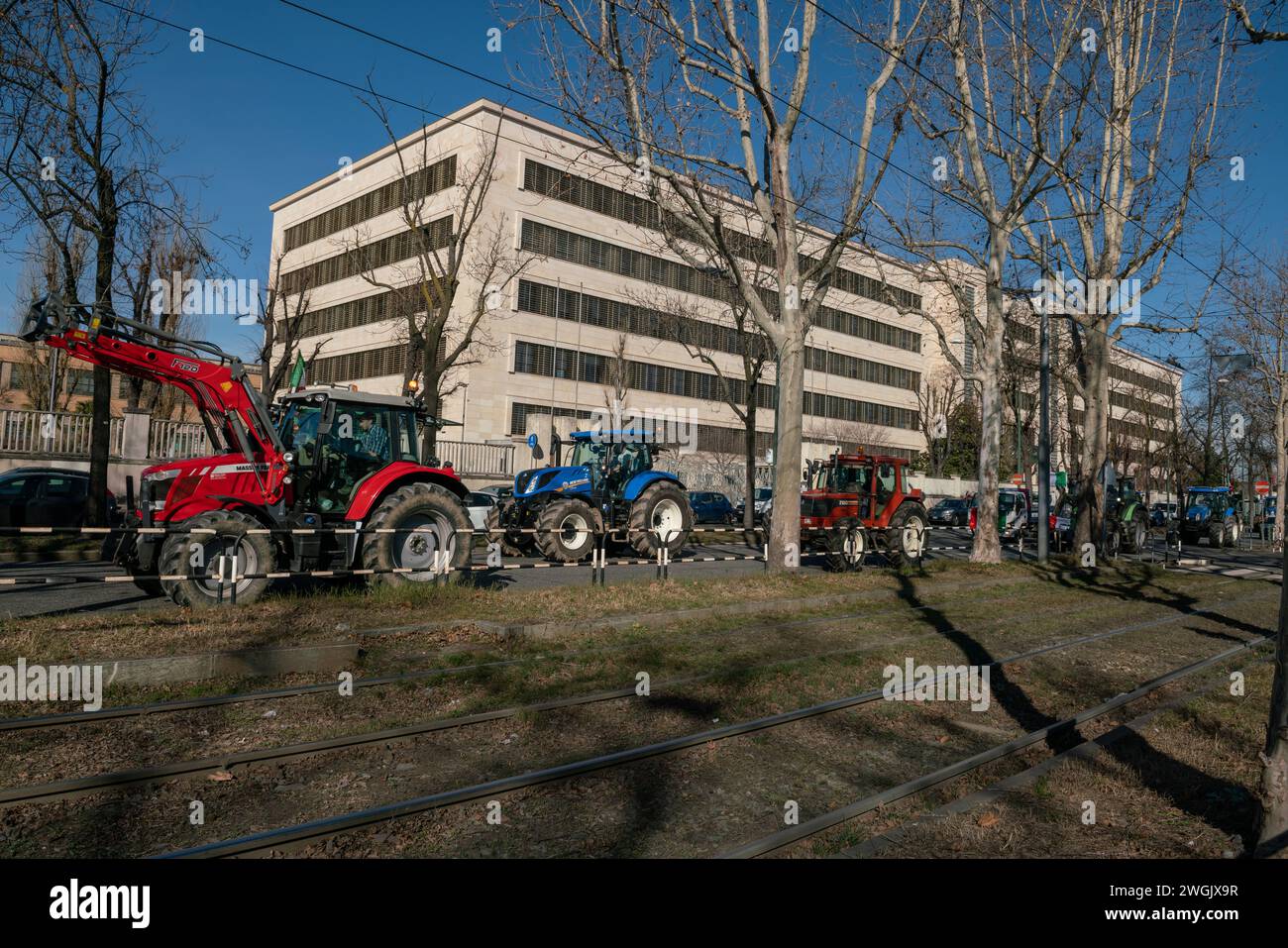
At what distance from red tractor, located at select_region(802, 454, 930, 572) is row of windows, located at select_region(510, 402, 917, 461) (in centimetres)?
2277

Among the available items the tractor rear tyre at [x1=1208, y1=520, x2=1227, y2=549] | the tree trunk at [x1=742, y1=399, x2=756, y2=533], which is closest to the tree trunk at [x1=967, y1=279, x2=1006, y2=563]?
the tree trunk at [x1=742, y1=399, x2=756, y2=533]

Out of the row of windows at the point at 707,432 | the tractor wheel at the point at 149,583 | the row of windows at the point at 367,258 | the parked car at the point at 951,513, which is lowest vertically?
the tractor wheel at the point at 149,583

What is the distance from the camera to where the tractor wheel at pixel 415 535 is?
36.0 feet

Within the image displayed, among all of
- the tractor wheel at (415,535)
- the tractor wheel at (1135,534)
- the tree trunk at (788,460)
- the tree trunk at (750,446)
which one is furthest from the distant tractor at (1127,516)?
the tractor wheel at (415,535)

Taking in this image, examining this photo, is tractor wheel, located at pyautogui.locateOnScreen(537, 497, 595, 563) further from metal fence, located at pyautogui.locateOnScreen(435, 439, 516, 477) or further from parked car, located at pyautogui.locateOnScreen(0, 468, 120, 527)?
metal fence, located at pyautogui.locateOnScreen(435, 439, 516, 477)

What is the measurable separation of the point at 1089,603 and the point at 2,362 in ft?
182

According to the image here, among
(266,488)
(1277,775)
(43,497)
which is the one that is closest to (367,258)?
(43,497)

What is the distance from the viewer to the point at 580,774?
550 cm

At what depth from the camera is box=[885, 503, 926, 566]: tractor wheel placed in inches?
750

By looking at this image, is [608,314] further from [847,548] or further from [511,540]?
[847,548]

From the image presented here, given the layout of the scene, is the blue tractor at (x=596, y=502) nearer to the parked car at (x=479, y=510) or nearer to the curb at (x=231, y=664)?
the parked car at (x=479, y=510)

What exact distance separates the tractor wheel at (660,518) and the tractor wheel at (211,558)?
844cm
